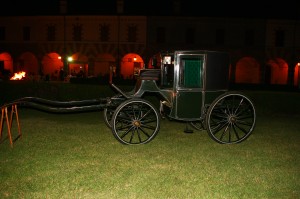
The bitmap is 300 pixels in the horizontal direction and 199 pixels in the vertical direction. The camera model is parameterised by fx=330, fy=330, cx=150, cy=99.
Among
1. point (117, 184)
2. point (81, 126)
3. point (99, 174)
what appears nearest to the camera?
Answer: point (117, 184)

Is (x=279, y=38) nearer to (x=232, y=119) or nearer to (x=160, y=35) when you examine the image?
(x=160, y=35)

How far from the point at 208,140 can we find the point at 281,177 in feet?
9.14

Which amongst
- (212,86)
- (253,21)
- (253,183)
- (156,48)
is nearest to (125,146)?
(212,86)

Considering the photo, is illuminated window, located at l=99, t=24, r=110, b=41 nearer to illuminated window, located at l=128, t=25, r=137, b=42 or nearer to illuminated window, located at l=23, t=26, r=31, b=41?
illuminated window, located at l=128, t=25, r=137, b=42

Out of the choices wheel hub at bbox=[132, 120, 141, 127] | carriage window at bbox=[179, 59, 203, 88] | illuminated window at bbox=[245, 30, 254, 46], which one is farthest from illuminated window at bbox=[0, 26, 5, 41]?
wheel hub at bbox=[132, 120, 141, 127]

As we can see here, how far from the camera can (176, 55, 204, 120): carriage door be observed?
7555 mm

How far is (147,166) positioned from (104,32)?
94.0 feet

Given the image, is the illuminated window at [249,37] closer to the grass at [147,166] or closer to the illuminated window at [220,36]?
the illuminated window at [220,36]

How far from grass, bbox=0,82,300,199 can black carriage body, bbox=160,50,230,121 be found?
818 millimetres

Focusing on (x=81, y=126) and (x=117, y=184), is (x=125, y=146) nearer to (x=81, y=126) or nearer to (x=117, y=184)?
(x=117, y=184)

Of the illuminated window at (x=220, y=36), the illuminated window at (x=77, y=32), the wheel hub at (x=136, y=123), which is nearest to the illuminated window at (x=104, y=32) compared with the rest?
the illuminated window at (x=77, y=32)

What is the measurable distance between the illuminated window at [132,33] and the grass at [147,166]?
24212 mm

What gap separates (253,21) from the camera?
32125 millimetres

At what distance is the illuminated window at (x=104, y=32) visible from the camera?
108 feet
